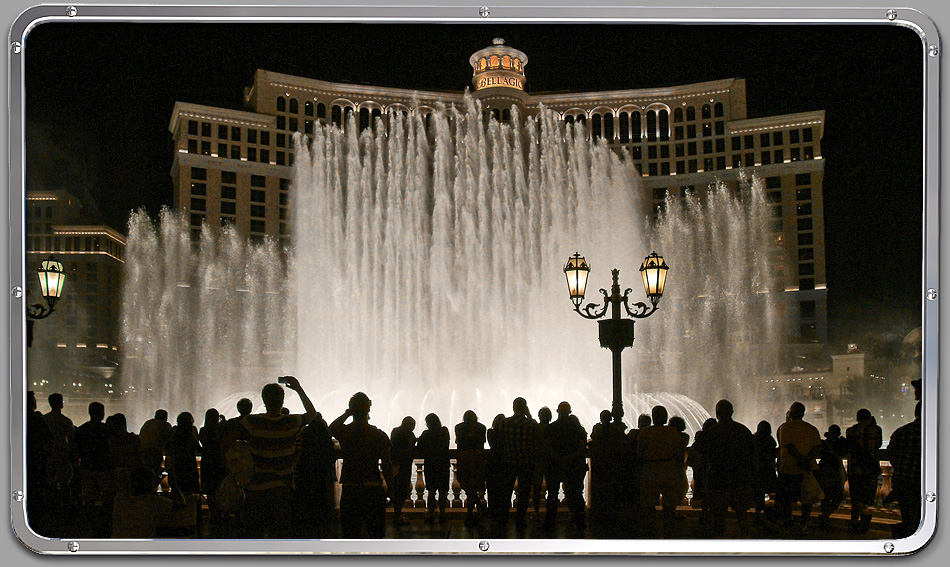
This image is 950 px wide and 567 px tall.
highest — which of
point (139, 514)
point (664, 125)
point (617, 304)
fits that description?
point (664, 125)

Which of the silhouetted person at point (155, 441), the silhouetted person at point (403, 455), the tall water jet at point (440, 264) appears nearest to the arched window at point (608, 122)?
the tall water jet at point (440, 264)

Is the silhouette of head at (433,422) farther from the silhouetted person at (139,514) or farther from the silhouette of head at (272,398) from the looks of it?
the silhouetted person at (139,514)

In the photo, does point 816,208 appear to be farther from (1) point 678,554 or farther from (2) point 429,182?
(2) point 429,182

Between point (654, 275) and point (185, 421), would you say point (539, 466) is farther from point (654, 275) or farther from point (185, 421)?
point (185, 421)

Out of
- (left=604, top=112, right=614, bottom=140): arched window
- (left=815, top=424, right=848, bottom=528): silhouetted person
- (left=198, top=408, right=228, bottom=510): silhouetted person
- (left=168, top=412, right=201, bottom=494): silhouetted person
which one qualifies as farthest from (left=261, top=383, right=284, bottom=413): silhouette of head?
(left=604, top=112, right=614, bottom=140): arched window

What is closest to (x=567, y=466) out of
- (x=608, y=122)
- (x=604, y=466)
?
(x=604, y=466)

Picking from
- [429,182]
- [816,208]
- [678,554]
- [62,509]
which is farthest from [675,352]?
[62,509]
